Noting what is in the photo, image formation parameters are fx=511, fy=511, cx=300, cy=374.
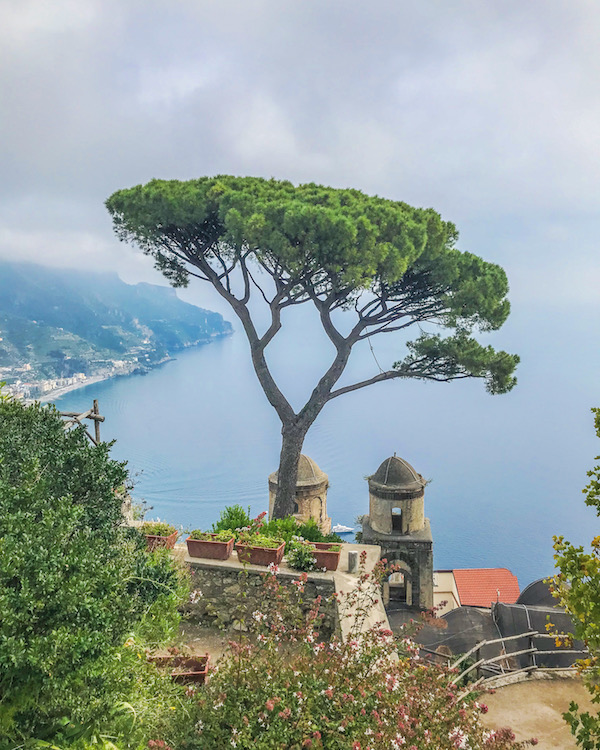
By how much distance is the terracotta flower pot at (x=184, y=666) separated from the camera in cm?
446

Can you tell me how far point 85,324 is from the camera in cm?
5947

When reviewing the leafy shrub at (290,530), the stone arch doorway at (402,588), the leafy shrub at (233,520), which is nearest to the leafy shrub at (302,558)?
the leafy shrub at (290,530)

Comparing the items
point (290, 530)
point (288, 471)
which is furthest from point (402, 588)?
point (290, 530)

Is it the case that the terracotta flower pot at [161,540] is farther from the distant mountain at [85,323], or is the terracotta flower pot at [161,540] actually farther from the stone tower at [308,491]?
the distant mountain at [85,323]

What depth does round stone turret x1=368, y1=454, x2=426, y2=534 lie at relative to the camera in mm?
13914

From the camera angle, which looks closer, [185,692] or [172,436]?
[185,692]

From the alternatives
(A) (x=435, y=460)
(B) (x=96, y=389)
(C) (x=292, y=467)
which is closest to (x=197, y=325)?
→ (B) (x=96, y=389)

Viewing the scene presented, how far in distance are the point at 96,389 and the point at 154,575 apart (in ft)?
149

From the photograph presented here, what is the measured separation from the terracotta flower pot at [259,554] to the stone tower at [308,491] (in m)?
6.24

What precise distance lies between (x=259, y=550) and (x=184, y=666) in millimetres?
1988

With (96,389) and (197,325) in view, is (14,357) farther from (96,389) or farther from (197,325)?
(197,325)

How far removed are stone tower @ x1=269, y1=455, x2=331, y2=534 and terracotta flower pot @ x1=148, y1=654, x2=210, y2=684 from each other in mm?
8063

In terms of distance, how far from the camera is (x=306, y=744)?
3002mm

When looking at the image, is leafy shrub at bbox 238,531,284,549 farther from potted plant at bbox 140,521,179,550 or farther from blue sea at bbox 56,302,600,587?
blue sea at bbox 56,302,600,587
